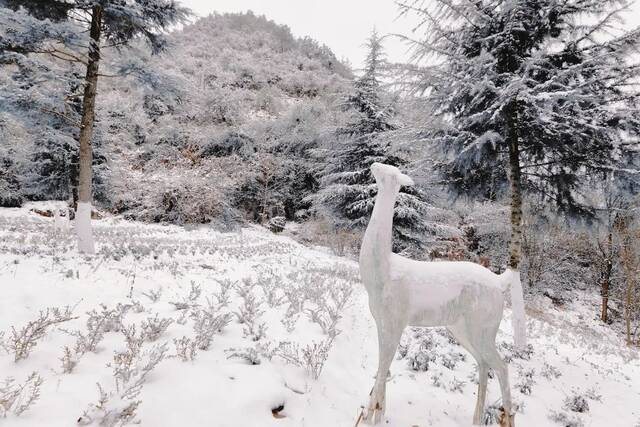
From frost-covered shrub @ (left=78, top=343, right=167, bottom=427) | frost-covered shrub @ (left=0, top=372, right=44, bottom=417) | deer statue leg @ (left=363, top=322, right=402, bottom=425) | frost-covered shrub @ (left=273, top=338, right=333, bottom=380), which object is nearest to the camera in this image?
frost-covered shrub @ (left=0, top=372, right=44, bottom=417)

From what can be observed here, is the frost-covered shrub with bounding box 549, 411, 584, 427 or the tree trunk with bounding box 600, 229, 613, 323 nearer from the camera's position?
the frost-covered shrub with bounding box 549, 411, 584, 427

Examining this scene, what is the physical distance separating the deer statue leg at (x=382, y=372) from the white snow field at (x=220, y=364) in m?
0.24

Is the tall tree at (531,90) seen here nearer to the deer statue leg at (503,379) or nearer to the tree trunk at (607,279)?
the deer statue leg at (503,379)

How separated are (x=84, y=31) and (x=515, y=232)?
405 inches

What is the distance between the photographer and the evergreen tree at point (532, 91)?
18.3 ft

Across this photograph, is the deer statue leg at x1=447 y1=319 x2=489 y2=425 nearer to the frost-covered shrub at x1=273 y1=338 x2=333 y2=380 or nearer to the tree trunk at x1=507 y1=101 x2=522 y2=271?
the frost-covered shrub at x1=273 y1=338 x2=333 y2=380

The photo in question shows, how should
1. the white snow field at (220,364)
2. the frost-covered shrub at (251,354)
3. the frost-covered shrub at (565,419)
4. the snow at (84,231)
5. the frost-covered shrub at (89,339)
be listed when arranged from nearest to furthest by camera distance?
the white snow field at (220,364)
the frost-covered shrub at (89,339)
the frost-covered shrub at (251,354)
the frost-covered shrub at (565,419)
the snow at (84,231)

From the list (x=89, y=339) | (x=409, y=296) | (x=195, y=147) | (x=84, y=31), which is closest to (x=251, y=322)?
(x=89, y=339)

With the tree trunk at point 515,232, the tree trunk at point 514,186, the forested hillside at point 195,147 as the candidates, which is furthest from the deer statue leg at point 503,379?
the forested hillside at point 195,147

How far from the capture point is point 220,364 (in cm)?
330

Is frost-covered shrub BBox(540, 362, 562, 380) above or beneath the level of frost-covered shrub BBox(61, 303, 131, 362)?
beneath

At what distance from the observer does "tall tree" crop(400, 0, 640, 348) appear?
220 inches

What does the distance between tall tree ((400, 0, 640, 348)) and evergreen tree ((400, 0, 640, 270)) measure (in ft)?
0.06

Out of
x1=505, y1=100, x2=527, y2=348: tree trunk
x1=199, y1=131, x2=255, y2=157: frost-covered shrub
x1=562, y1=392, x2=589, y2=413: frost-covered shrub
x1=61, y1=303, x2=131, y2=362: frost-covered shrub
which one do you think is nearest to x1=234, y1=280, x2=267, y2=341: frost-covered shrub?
x1=61, y1=303, x2=131, y2=362: frost-covered shrub
